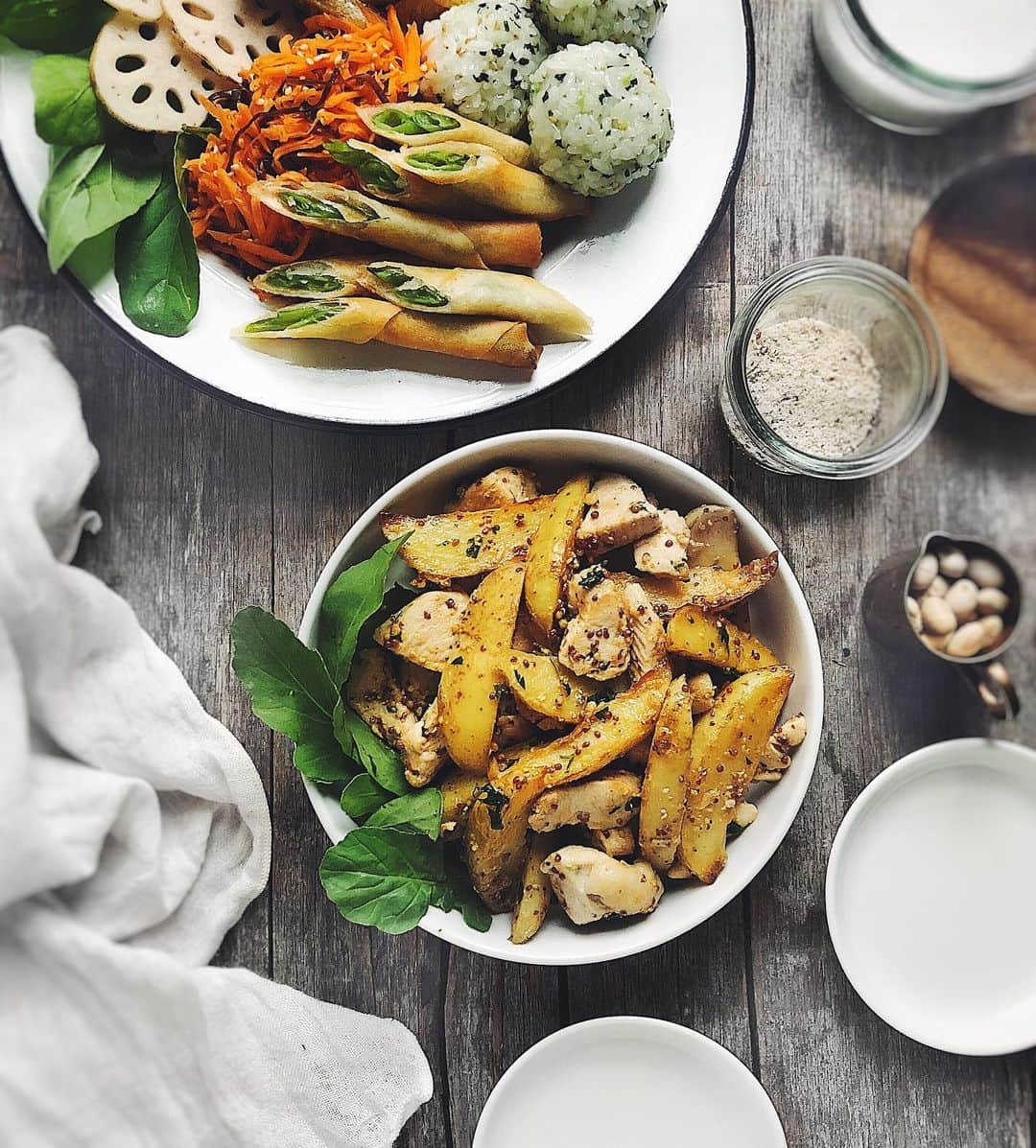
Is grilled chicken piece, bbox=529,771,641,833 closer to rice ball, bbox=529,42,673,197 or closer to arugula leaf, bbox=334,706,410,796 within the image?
arugula leaf, bbox=334,706,410,796

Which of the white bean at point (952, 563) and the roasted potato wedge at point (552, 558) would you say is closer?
the roasted potato wedge at point (552, 558)

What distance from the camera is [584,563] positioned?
1.00 meters

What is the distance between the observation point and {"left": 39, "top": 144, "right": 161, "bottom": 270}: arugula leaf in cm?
92

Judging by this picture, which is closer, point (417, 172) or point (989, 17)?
point (417, 172)

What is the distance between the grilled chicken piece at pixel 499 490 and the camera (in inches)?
39.0

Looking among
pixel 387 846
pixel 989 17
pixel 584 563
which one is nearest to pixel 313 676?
pixel 387 846

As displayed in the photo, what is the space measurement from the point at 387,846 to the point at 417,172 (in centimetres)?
63

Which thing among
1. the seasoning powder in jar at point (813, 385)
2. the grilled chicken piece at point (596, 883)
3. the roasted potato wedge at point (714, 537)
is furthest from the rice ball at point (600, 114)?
the grilled chicken piece at point (596, 883)

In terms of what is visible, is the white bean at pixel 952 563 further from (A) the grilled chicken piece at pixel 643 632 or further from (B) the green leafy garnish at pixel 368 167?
(B) the green leafy garnish at pixel 368 167

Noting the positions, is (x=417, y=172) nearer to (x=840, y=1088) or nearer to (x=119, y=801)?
(x=119, y=801)

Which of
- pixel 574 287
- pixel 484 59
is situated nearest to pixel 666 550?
pixel 574 287

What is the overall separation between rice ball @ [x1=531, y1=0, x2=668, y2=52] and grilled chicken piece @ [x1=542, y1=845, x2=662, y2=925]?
2.58ft

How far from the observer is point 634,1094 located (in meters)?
1.08

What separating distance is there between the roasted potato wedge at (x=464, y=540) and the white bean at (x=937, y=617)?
408 millimetres
